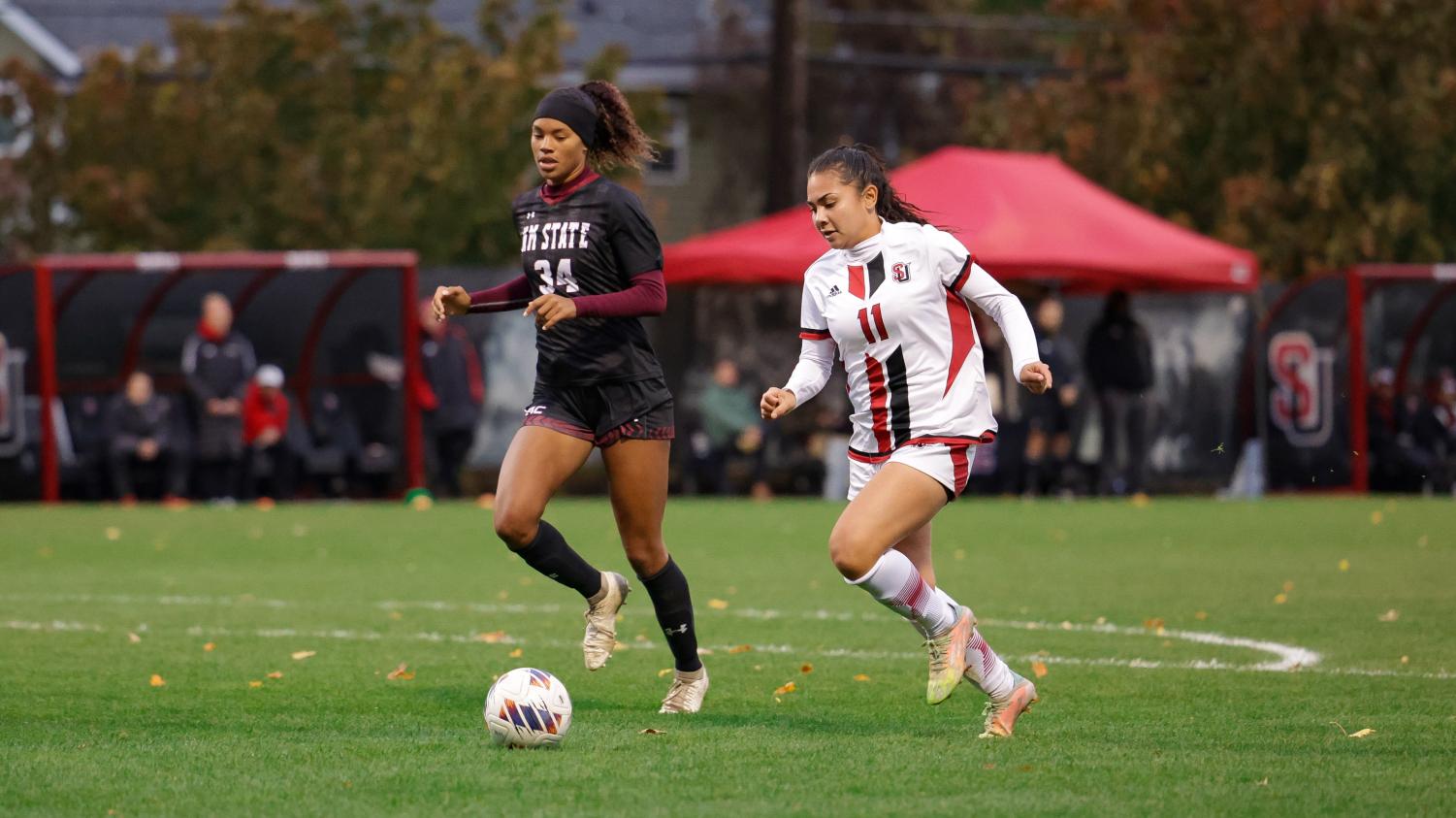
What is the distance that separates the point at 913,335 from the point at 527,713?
69.0 inches

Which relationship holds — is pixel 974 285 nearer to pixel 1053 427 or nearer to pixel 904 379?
pixel 904 379

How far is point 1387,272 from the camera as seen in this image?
22.8m

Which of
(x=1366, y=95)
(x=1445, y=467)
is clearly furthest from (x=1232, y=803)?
(x=1366, y=95)

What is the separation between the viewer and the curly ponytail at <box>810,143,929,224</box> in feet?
23.6

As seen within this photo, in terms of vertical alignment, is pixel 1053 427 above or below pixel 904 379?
below

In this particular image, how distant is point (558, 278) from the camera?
7676 mm

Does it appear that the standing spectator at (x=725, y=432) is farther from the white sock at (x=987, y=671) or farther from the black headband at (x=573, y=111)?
the white sock at (x=987, y=671)

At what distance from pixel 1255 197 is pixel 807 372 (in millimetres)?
23260

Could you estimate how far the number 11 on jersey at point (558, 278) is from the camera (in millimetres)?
7648

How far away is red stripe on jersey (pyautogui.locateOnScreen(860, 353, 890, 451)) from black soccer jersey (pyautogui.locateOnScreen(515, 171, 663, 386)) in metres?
0.93

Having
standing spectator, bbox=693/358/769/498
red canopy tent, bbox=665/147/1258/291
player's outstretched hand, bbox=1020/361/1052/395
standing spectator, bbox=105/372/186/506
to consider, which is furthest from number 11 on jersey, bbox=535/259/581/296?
standing spectator, bbox=693/358/769/498

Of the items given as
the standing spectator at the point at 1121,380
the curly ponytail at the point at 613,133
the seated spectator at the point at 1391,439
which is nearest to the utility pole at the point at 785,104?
the standing spectator at the point at 1121,380

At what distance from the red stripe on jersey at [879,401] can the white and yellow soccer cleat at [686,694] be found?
1205 millimetres

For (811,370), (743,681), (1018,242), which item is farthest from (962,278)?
(1018,242)
